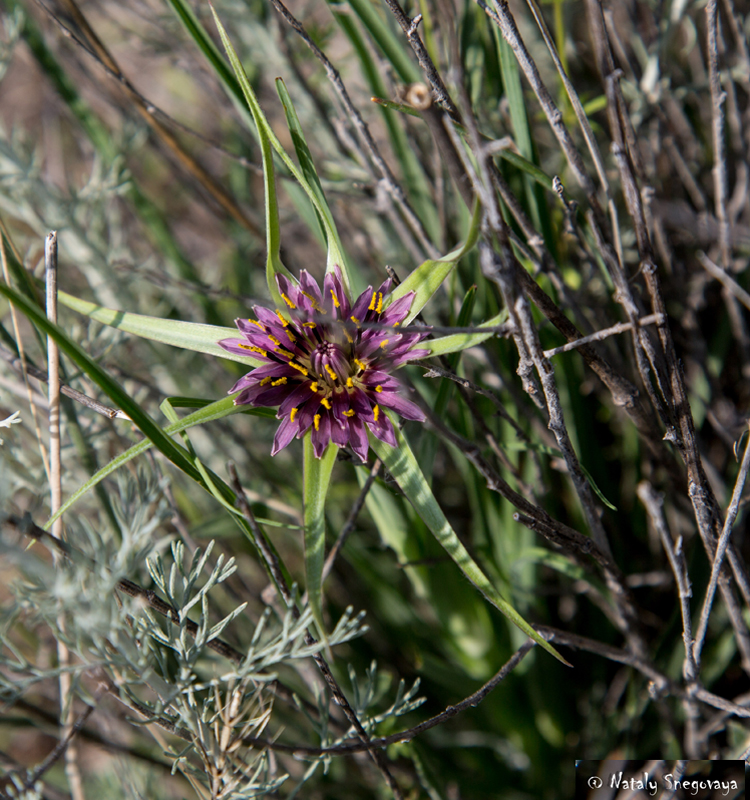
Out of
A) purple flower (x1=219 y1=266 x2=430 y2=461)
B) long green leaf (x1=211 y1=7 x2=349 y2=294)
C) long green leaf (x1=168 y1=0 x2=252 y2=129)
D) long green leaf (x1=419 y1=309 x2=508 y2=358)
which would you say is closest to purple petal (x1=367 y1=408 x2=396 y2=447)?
purple flower (x1=219 y1=266 x2=430 y2=461)

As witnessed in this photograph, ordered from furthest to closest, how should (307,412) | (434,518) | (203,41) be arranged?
(203,41) → (307,412) → (434,518)

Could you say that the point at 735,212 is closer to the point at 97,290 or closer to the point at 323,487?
the point at 323,487

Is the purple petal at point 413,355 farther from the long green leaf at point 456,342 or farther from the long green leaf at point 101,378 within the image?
the long green leaf at point 101,378

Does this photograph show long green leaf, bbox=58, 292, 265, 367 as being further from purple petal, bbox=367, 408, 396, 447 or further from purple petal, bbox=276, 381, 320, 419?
purple petal, bbox=367, 408, 396, 447

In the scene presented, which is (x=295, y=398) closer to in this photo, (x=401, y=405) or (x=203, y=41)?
(x=401, y=405)

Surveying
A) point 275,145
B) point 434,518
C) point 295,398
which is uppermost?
point 275,145

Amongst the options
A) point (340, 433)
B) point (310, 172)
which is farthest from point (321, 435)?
point (310, 172)
